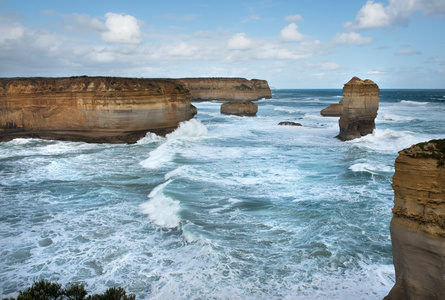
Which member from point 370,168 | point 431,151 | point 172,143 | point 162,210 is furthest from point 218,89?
point 431,151

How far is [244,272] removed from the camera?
26.3 ft

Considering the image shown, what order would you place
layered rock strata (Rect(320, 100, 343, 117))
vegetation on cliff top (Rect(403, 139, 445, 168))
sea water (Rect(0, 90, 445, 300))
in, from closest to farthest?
1. vegetation on cliff top (Rect(403, 139, 445, 168))
2. sea water (Rect(0, 90, 445, 300))
3. layered rock strata (Rect(320, 100, 343, 117))

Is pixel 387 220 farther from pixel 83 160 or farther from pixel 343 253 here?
pixel 83 160

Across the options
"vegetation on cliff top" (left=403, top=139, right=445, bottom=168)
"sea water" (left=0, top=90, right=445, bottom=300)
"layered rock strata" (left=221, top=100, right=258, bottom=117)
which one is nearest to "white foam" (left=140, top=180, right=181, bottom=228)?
"sea water" (left=0, top=90, right=445, bottom=300)

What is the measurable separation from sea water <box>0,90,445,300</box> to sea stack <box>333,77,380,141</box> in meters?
5.59

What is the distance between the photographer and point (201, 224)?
420 inches

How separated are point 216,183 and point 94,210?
5130 mm

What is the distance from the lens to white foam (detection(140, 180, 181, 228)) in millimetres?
10789

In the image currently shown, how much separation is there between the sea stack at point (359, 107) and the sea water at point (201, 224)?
5590mm

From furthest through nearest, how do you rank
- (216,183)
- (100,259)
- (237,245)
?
(216,183) < (237,245) < (100,259)

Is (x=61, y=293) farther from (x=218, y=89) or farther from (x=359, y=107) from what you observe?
(x=218, y=89)

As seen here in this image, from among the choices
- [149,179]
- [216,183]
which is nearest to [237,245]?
[216,183]

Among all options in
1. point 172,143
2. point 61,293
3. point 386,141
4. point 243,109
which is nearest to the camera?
point 61,293

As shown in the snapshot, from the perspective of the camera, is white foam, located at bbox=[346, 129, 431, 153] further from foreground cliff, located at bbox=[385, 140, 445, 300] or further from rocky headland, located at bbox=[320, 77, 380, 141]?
foreground cliff, located at bbox=[385, 140, 445, 300]
